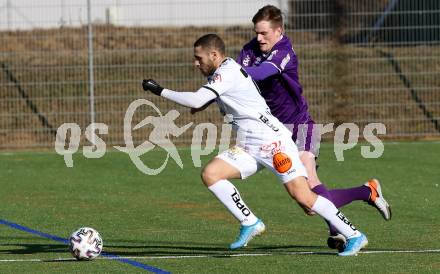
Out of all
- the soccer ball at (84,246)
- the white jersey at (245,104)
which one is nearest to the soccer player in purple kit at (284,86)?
the white jersey at (245,104)

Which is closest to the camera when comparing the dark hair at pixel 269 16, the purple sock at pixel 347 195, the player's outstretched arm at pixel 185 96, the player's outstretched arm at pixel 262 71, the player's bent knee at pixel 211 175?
the player's outstretched arm at pixel 185 96

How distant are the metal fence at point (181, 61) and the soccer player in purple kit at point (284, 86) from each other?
10646 millimetres

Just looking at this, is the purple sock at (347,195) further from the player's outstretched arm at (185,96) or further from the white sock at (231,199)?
the player's outstretched arm at (185,96)

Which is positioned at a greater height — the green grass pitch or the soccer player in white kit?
the soccer player in white kit

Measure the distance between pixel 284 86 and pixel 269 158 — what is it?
105cm

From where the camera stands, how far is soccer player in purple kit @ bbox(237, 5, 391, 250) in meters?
10.3

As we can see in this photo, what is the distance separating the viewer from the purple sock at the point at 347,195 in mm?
10547

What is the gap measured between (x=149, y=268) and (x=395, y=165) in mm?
9386

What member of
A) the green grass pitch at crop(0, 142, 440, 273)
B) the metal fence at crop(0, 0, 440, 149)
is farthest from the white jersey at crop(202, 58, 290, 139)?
the metal fence at crop(0, 0, 440, 149)

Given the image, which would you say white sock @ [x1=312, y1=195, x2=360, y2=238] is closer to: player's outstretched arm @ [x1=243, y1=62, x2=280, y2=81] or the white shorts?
the white shorts

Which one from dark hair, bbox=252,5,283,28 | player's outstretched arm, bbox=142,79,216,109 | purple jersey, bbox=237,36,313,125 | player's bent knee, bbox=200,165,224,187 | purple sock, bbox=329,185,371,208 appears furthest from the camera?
purple sock, bbox=329,185,371,208

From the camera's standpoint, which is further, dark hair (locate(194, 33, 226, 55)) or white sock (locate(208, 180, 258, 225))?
white sock (locate(208, 180, 258, 225))

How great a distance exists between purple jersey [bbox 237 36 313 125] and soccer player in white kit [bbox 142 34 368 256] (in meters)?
0.59

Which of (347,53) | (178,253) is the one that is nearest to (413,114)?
(347,53)
